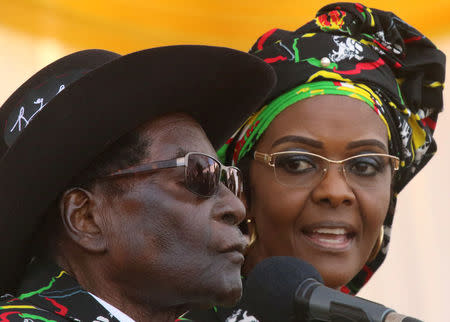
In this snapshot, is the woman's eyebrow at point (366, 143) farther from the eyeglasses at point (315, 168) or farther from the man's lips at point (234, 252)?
the man's lips at point (234, 252)

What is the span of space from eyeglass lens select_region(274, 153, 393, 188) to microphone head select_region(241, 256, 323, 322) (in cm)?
92

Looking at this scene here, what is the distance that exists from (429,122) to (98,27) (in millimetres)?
2109

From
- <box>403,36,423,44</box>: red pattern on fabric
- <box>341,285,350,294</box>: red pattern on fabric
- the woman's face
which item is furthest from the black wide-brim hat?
<box>341,285,350,294</box>: red pattern on fabric

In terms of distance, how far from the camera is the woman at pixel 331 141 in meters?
3.46

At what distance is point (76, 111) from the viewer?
2.60 meters

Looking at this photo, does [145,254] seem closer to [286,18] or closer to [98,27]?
[98,27]

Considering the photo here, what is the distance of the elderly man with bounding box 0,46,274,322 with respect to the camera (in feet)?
8.52

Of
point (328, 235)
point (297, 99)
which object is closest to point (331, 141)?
point (297, 99)

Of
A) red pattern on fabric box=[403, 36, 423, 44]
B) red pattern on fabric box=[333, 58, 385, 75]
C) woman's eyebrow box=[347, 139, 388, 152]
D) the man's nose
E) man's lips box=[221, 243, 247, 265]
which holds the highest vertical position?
red pattern on fabric box=[403, 36, 423, 44]

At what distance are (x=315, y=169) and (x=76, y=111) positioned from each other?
1.17m

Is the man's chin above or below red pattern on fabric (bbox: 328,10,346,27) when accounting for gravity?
below

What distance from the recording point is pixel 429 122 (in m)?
4.02

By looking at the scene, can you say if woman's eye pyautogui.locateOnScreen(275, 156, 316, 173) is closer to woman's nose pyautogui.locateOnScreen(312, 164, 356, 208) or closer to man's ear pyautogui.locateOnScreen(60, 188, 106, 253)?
woman's nose pyautogui.locateOnScreen(312, 164, 356, 208)

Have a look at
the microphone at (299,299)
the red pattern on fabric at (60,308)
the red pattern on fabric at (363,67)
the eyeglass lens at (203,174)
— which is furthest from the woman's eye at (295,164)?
the red pattern on fabric at (60,308)
